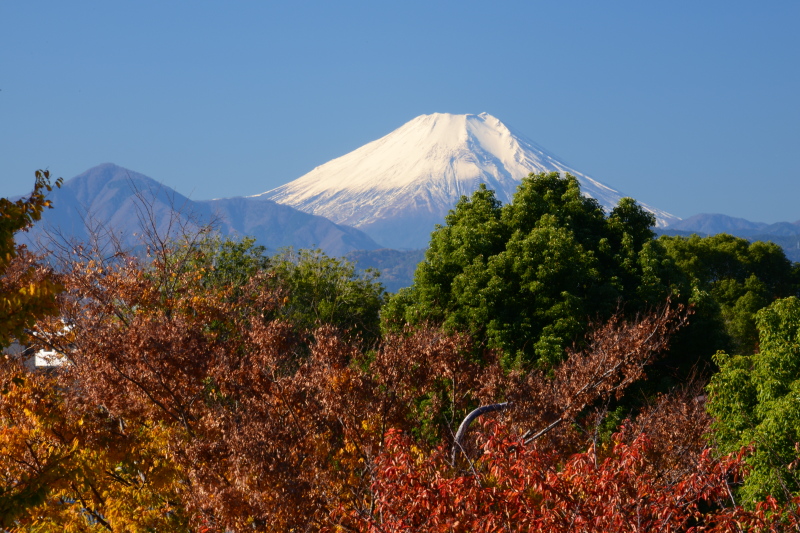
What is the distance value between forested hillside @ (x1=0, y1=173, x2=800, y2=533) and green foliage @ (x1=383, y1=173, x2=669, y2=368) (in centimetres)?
9

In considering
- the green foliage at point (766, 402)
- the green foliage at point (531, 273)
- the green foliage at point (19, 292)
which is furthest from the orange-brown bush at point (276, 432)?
the green foliage at point (531, 273)

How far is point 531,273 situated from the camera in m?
21.9

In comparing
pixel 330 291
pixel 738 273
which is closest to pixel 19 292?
pixel 330 291

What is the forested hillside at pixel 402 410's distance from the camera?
24.0 feet

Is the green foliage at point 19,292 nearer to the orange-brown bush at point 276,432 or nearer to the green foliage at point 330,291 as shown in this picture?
the orange-brown bush at point 276,432

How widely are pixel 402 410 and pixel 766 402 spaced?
745 centimetres

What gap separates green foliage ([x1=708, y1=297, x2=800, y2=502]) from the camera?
46.3ft

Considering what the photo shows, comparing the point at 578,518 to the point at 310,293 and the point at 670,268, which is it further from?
the point at 310,293

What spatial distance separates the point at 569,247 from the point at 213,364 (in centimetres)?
1259

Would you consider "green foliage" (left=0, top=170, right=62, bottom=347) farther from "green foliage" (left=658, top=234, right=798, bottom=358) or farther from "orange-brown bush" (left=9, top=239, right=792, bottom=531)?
"green foliage" (left=658, top=234, right=798, bottom=358)

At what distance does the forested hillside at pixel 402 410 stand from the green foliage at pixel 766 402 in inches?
1.7

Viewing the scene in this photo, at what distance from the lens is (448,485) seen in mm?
7039

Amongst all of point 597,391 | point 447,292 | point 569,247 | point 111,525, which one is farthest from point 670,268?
point 111,525

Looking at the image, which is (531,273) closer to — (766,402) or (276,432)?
(766,402)
